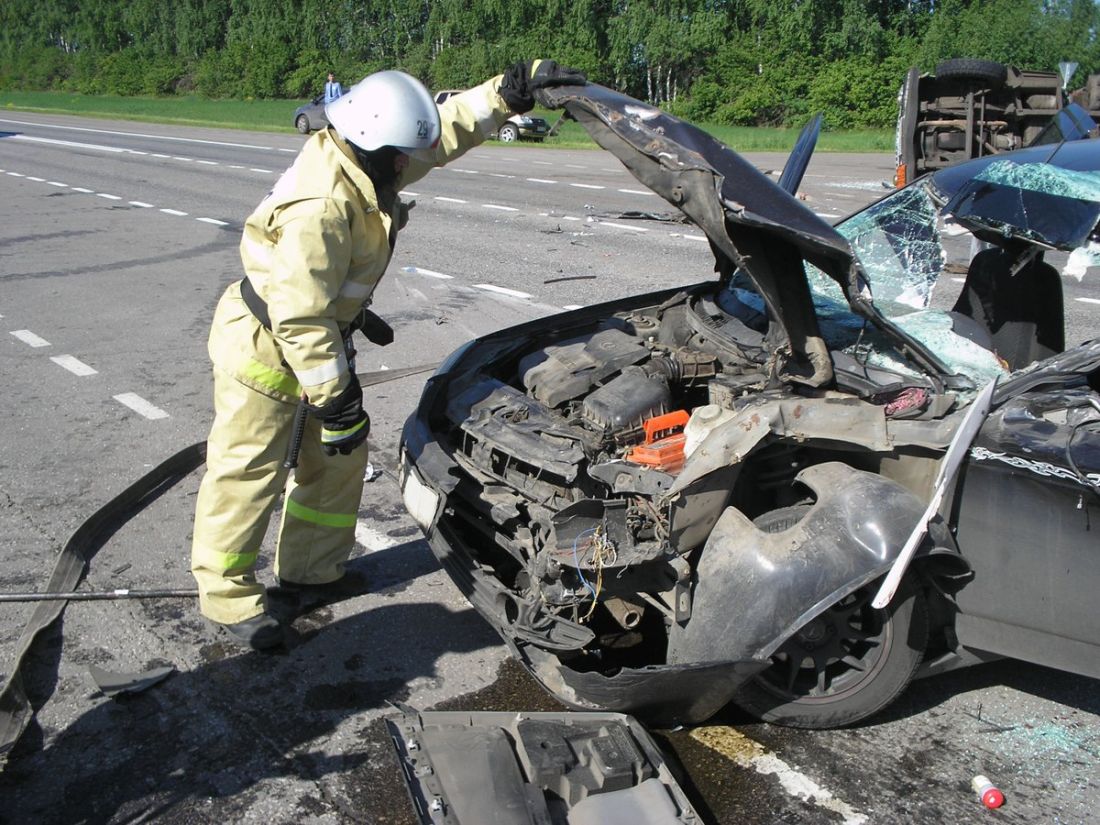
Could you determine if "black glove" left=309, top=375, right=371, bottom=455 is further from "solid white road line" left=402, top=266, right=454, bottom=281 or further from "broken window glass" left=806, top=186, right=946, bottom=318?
"solid white road line" left=402, top=266, right=454, bottom=281

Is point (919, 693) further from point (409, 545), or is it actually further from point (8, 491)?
point (8, 491)

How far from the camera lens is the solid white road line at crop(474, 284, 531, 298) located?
8938 mm

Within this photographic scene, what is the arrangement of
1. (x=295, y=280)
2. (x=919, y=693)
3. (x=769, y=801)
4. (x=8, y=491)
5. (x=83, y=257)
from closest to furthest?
1. (x=769, y=801)
2. (x=295, y=280)
3. (x=919, y=693)
4. (x=8, y=491)
5. (x=83, y=257)

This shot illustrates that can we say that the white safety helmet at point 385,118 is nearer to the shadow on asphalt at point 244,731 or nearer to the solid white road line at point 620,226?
the shadow on asphalt at point 244,731

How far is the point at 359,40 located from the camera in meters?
58.3

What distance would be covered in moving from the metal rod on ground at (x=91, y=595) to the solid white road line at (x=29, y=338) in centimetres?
410

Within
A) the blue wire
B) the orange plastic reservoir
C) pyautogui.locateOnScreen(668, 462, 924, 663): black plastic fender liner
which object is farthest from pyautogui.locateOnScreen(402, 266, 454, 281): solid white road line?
pyautogui.locateOnScreen(668, 462, 924, 663): black plastic fender liner

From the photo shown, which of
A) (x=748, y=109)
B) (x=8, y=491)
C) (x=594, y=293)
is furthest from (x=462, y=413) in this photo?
(x=748, y=109)

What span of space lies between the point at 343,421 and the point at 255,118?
3935cm

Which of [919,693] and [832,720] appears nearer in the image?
[832,720]

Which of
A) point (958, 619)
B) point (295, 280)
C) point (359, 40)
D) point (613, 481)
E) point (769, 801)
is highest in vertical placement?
point (359, 40)

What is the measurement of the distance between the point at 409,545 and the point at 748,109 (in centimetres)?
3823

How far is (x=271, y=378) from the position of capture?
3562 mm

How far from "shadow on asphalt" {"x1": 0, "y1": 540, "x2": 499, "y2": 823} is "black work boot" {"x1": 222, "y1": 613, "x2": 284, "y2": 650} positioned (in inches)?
2.6
